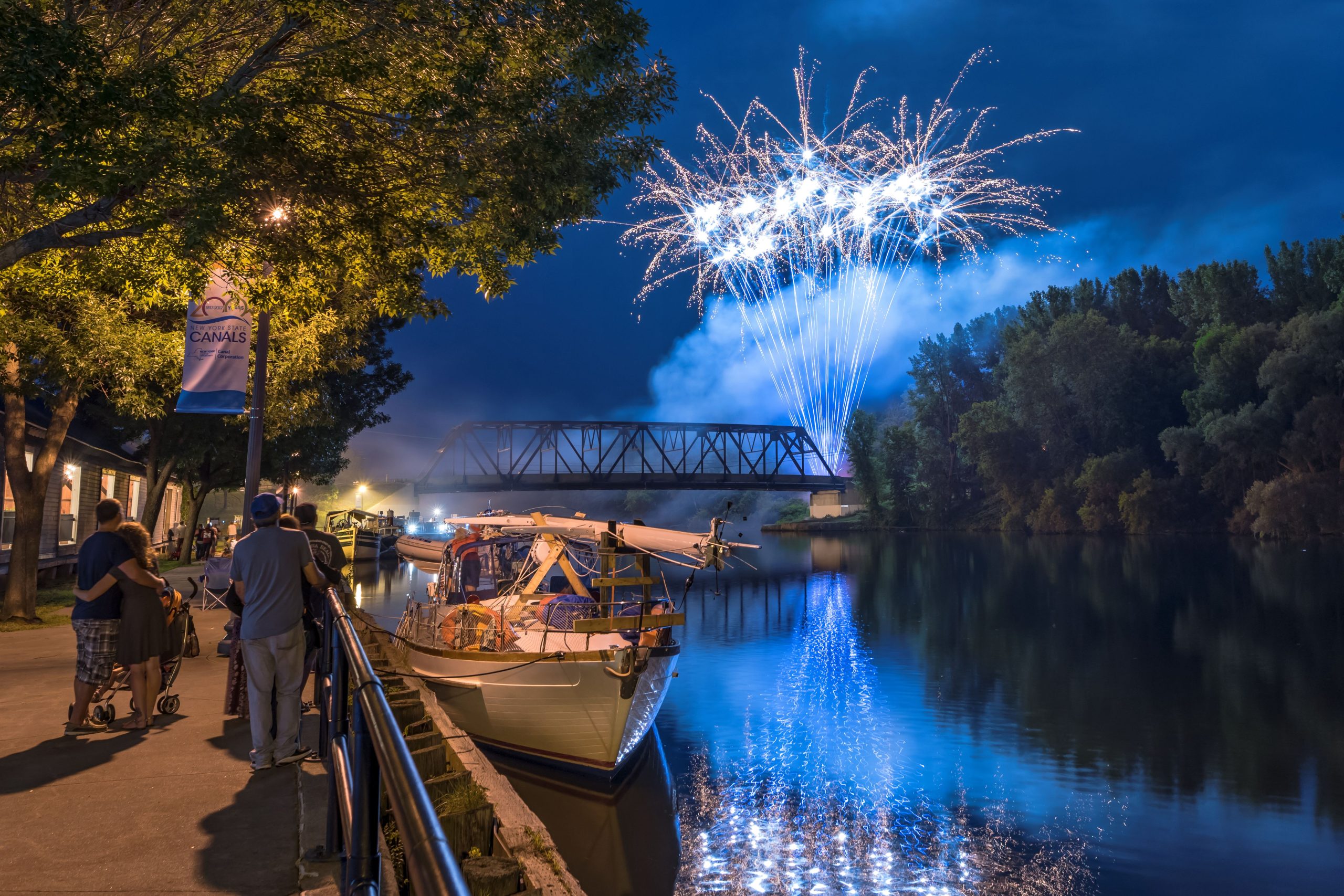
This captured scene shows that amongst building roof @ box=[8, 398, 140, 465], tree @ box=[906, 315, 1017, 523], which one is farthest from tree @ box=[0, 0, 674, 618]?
tree @ box=[906, 315, 1017, 523]

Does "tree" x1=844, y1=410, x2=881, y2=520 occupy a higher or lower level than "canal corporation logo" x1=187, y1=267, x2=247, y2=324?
higher

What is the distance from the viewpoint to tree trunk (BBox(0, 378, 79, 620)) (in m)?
→ 17.3

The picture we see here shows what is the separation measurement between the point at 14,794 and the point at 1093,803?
1377cm

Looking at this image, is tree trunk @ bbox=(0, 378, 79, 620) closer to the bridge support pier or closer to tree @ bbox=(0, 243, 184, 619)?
tree @ bbox=(0, 243, 184, 619)

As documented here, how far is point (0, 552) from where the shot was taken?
25000mm

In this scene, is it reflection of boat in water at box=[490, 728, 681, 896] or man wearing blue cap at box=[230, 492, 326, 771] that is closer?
man wearing blue cap at box=[230, 492, 326, 771]

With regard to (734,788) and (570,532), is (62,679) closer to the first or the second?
(570,532)

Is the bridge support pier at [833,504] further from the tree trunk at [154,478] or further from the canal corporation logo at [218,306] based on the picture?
the canal corporation logo at [218,306]

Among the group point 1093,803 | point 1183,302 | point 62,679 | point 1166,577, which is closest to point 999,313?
point 1183,302

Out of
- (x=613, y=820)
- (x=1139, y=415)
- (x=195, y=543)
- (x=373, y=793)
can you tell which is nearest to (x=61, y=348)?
(x=613, y=820)

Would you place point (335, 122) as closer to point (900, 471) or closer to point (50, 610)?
point (50, 610)

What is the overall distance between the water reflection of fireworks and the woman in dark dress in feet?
20.7

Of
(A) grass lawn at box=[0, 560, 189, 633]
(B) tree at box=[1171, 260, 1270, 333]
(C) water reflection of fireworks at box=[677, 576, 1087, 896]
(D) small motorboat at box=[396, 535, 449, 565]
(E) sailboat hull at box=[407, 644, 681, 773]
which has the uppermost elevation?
(B) tree at box=[1171, 260, 1270, 333]

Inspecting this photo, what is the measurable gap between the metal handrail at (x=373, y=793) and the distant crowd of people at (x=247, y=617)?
2763mm
